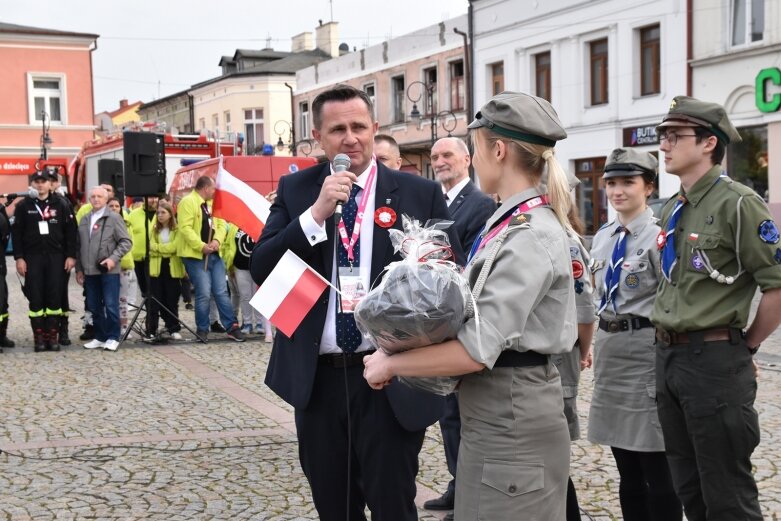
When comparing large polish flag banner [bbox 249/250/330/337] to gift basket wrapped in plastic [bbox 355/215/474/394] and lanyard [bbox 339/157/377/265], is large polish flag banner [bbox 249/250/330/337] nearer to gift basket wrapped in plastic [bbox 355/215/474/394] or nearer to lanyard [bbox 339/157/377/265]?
lanyard [bbox 339/157/377/265]

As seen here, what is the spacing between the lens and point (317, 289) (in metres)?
3.24

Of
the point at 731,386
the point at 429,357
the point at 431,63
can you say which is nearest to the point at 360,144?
the point at 429,357

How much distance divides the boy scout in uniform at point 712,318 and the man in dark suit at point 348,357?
97cm

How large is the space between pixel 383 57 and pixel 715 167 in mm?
34126

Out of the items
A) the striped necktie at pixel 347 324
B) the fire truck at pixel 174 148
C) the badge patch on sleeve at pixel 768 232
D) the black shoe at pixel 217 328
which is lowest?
the black shoe at pixel 217 328

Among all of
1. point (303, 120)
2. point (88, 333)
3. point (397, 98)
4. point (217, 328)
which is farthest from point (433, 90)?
point (88, 333)

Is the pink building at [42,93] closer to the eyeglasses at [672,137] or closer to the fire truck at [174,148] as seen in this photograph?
the fire truck at [174,148]

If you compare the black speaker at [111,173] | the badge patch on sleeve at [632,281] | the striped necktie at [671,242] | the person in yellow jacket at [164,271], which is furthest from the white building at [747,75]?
the striped necktie at [671,242]

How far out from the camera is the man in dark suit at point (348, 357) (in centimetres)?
328

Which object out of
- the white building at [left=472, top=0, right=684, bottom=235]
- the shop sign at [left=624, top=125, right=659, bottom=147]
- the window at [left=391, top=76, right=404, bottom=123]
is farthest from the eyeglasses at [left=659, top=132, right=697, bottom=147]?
the window at [left=391, top=76, right=404, bottom=123]

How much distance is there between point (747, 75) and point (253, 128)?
3215 cm

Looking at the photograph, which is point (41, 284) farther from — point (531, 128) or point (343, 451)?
point (531, 128)

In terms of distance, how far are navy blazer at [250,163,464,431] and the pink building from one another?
40.2 meters

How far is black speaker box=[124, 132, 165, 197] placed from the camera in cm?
1250
